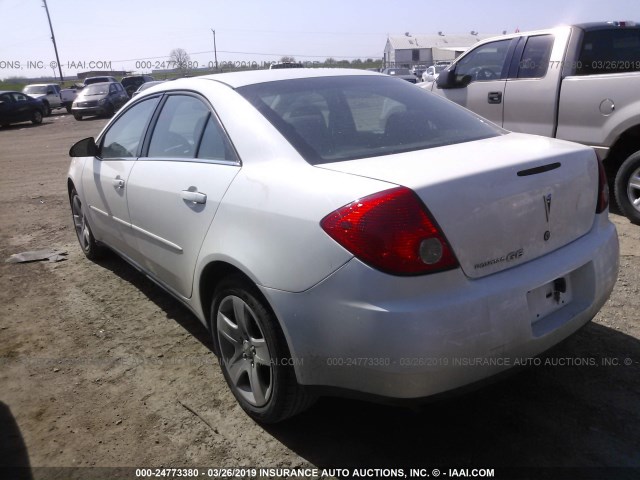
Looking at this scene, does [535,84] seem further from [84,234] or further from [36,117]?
[36,117]

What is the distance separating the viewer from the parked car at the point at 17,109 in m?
23.2

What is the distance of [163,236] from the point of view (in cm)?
310

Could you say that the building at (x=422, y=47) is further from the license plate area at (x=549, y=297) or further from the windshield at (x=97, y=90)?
the license plate area at (x=549, y=297)

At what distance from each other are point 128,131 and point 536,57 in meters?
4.37

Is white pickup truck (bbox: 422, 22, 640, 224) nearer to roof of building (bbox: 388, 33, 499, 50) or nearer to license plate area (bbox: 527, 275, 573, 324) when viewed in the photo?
license plate area (bbox: 527, 275, 573, 324)

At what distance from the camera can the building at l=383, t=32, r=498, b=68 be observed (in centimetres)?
6203

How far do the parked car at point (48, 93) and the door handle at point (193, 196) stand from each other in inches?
1153

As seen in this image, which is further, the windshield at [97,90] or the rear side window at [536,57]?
the windshield at [97,90]

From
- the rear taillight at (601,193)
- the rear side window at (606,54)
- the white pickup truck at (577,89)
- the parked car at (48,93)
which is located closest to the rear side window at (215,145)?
the rear taillight at (601,193)

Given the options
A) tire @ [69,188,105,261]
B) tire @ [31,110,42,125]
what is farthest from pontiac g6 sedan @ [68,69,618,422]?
tire @ [31,110,42,125]

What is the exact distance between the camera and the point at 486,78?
21.1 ft

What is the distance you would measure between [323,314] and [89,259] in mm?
3883

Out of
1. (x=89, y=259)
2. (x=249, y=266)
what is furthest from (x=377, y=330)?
(x=89, y=259)

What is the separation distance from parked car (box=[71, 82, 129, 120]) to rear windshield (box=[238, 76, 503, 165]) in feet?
77.5
